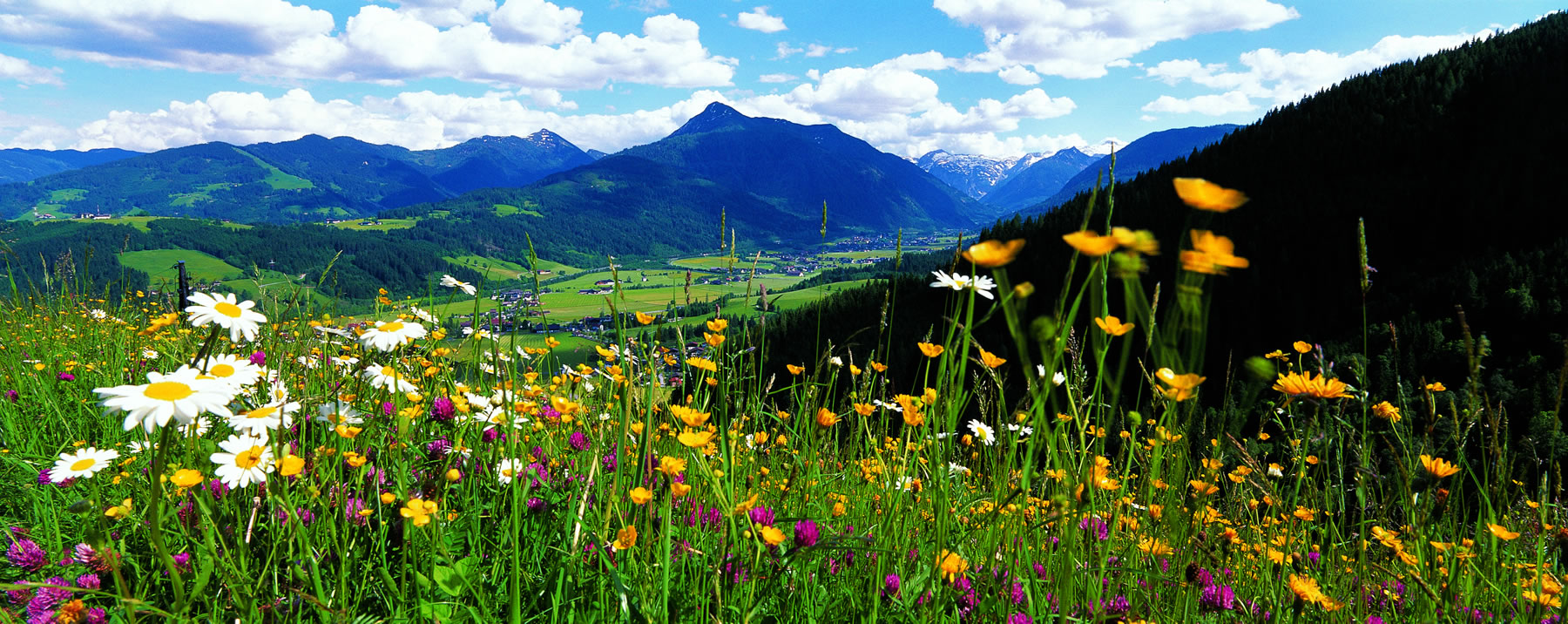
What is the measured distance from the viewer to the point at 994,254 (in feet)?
2.84

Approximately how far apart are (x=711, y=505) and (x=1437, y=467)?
1934mm

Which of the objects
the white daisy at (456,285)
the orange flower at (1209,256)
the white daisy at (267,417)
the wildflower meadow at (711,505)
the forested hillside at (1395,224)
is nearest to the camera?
the orange flower at (1209,256)

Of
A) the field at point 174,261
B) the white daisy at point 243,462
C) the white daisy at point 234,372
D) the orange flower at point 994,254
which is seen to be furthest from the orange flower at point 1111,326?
the field at point 174,261

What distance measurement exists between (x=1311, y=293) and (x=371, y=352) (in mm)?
56354

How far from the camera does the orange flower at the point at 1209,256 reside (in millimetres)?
647

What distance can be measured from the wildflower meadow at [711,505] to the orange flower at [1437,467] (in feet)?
0.06

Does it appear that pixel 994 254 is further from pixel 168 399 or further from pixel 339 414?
pixel 339 414

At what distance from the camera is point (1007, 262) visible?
0.79 m

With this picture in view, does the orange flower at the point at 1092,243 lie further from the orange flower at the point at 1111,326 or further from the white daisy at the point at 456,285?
the white daisy at the point at 456,285

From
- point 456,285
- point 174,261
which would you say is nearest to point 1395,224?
point 456,285

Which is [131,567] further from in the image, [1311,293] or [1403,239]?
[1403,239]

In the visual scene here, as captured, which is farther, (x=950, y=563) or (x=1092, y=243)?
(x=950, y=563)

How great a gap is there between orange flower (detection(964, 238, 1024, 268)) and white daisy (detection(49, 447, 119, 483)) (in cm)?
231

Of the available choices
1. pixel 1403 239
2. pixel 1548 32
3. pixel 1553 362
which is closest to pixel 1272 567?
pixel 1553 362
